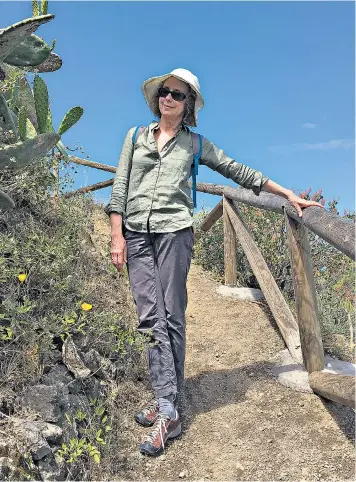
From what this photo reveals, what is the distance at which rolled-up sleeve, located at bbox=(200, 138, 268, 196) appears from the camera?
345 cm

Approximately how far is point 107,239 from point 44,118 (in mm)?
3259

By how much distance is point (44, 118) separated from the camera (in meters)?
3.82

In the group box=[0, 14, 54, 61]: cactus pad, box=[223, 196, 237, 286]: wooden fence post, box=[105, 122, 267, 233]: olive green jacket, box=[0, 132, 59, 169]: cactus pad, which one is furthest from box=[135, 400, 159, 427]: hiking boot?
box=[223, 196, 237, 286]: wooden fence post

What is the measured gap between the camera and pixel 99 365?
3.32 metres

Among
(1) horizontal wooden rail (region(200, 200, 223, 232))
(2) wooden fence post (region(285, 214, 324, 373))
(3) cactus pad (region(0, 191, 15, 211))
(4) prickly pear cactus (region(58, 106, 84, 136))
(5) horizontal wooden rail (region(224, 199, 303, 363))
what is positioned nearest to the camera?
(3) cactus pad (region(0, 191, 15, 211))

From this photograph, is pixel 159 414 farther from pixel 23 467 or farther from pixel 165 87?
pixel 165 87

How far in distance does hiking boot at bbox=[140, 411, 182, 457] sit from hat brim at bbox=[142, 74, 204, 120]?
2.01 metres

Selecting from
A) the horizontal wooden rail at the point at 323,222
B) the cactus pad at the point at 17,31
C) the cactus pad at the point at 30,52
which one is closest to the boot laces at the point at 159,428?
the horizontal wooden rail at the point at 323,222

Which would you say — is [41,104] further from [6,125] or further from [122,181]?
[122,181]

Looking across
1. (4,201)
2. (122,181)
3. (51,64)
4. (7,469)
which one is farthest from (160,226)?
(51,64)

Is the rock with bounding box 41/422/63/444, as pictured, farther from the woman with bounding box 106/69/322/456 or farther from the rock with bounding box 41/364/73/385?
the woman with bounding box 106/69/322/456

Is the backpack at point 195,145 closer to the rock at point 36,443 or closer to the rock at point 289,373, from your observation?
the rock at point 289,373

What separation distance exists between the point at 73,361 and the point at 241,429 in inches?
47.7

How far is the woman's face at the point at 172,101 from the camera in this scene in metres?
3.25
